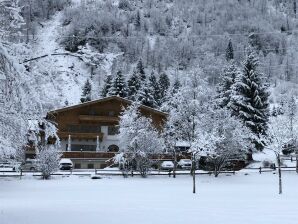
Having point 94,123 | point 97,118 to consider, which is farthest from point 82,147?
point 97,118

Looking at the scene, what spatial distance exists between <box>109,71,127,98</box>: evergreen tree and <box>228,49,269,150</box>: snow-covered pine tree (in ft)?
74.4

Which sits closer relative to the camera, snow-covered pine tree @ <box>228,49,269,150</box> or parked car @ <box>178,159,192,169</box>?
parked car @ <box>178,159,192,169</box>

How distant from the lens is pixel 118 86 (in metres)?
77.7

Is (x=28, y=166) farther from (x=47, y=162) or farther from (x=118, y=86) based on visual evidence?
(x=118, y=86)

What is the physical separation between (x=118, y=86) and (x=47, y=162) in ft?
118

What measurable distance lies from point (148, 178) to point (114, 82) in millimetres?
35277

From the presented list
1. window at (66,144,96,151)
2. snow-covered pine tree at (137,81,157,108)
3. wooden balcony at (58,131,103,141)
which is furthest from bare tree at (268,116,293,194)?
snow-covered pine tree at (137,81,157,108)

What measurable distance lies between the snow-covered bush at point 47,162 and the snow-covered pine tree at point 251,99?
24.9 meters

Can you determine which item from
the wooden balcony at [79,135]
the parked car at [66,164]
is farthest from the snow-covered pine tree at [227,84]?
the parked car at [66,164]

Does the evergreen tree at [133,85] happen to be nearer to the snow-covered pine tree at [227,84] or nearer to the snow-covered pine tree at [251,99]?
the snow-covered pine tree at [227,84]

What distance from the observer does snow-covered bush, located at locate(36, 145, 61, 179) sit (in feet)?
142

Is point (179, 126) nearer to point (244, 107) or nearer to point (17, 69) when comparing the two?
point (244, 107)

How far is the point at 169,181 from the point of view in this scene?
42.3m

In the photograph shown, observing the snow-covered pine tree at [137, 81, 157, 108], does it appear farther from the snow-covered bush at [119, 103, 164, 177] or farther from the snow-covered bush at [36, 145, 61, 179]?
the snow-covered bush at [36, 145, 61, 179]
